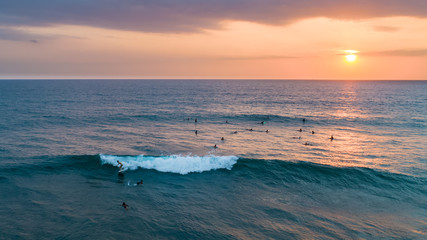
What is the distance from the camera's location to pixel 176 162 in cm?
3519

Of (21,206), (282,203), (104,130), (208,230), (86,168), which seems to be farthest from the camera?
(104,130)

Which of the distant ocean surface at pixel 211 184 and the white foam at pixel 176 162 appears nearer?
the distant ocean surface at pixel 211 184

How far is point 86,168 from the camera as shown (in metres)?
33.1

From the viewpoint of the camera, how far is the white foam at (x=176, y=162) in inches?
1335

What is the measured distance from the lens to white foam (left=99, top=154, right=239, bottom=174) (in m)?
33.9

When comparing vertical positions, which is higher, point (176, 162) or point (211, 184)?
point (176, 162)

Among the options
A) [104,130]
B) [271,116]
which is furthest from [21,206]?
[271,116]

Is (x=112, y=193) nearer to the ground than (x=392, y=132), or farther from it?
nearer to the ground

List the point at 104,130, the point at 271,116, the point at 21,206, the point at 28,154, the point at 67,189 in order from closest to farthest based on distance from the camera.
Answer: the point at 21,206 < the point at 67,189 < the point at 28,154 < the point at 104,130 < the point at 271,116

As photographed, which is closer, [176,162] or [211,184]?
[211,184]

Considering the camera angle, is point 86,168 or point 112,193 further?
point 86,168

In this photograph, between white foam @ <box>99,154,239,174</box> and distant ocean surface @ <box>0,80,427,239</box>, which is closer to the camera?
distant ocean surface @ <box>0,80,427,239</box>

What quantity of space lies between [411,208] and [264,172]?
52.7ft

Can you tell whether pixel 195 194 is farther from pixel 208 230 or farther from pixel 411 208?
pixel 411 208
